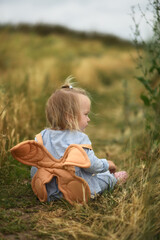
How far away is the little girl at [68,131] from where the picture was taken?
7.73ft

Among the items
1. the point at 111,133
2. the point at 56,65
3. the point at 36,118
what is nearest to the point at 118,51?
the point at 56,65

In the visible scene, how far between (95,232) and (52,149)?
0.73m

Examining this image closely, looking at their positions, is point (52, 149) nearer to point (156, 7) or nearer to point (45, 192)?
point (45, 192)

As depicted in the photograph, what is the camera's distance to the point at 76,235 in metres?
1.90

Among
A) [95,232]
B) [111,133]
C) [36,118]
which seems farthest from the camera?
[111,133]

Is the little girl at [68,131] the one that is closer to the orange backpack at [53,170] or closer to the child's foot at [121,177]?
the orange backpack at [53,170]

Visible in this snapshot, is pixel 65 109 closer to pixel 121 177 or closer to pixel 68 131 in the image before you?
pixel 68 131

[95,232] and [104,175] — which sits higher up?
[104,175]

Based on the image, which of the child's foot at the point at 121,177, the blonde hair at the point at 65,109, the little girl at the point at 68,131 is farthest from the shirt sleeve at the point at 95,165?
the child's foot at the point at 121,177

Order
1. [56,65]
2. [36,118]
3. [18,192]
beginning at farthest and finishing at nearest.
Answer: [56,65] → [36,118] → [18,192]

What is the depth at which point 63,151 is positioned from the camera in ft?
7.75

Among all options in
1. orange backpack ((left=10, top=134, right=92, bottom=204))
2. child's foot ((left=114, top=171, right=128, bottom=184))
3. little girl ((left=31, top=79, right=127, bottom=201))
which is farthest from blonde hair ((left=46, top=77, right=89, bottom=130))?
child's foot ((left=114, top=171, right=128, bottom=184))

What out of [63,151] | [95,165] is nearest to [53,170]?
[63,151]

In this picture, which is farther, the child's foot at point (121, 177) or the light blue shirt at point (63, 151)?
the child's foot at point (121, 177)
